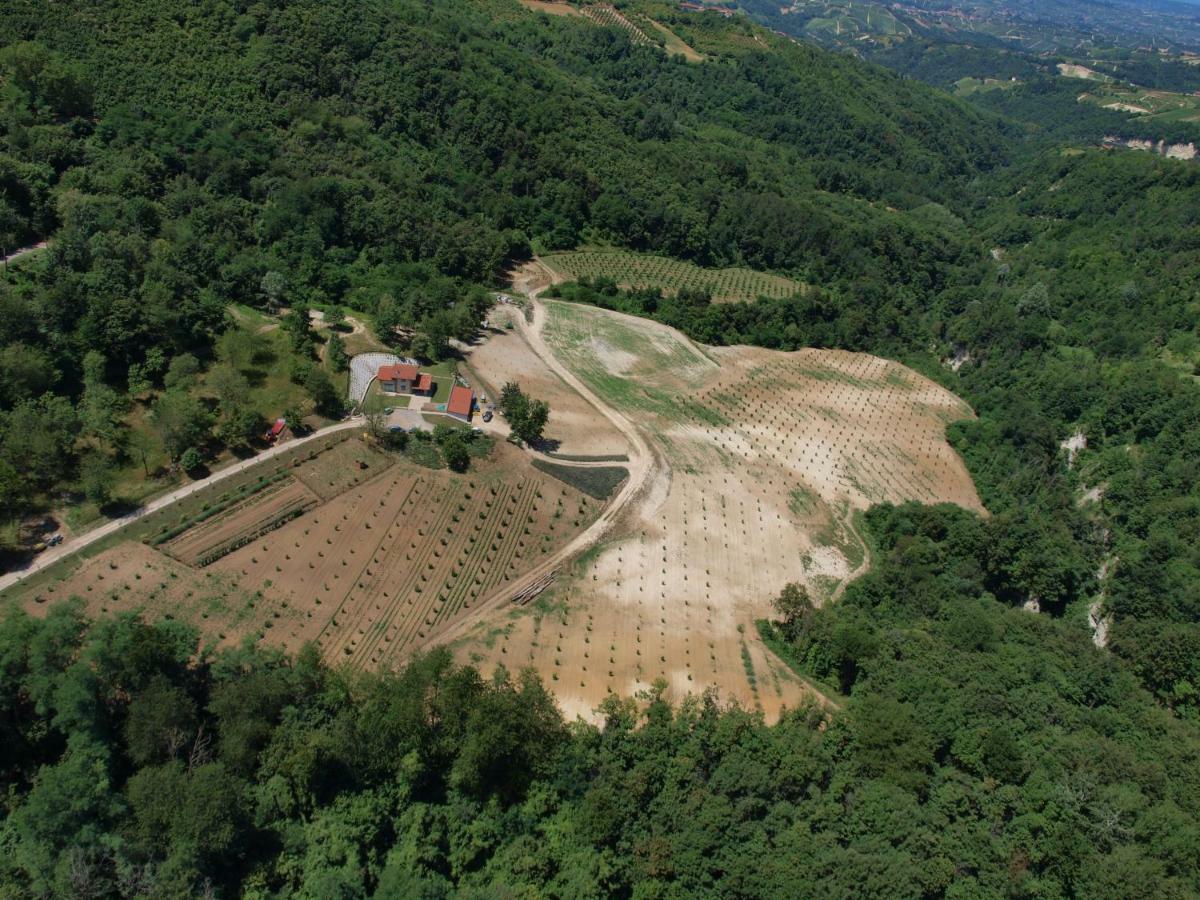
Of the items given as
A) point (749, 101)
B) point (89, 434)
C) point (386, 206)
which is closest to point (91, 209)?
point (89, 434)

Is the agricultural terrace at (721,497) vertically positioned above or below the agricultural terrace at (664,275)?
below

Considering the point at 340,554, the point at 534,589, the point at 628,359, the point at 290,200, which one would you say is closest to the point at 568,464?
the point at 534,589

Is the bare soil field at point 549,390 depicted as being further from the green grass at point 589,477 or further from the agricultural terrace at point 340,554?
the agricultural terrace at point 340,554

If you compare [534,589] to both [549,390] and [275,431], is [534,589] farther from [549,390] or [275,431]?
[549,390]

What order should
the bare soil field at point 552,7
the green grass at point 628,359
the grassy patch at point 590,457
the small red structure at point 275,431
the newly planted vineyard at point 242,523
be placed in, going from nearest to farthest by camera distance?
the newly planted vineyard at point 242,523 → the small red structure at point 275,431 → the grassy patch at point 590,457 → the green grass at point 628,359 → the bare soil field at point 552,7

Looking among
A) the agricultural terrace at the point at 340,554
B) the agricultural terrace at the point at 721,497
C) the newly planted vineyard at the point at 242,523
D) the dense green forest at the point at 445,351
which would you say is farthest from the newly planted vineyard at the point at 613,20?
the newly planted vineyard at the point at 242,523

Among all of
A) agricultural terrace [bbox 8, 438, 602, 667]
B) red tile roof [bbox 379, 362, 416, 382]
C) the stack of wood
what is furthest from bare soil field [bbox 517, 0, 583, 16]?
the stack of wood
